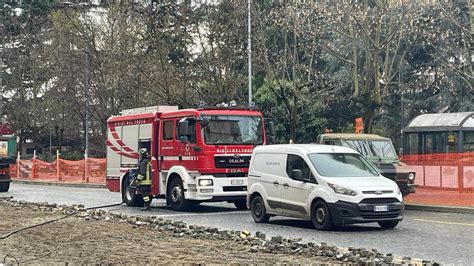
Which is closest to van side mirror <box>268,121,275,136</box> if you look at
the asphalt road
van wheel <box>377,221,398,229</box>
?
the asphalt road

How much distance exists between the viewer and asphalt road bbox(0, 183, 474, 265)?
484 inches

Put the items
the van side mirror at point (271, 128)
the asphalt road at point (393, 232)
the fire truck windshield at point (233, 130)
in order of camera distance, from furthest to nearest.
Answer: the van side mirror at point (271, 128) → the fire truck windshield at point (233, 130) → the asphalt road at point (393, 232)

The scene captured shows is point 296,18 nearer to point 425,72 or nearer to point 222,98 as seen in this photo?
point 222,98

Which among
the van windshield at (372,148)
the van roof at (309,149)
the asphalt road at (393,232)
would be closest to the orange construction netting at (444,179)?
the asphalt road at (393,232)

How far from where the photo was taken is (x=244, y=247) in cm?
1131

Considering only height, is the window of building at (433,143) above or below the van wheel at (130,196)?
above

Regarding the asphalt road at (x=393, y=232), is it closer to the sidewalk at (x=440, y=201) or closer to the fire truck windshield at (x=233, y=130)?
the sidewalk at (x=440, y=201)

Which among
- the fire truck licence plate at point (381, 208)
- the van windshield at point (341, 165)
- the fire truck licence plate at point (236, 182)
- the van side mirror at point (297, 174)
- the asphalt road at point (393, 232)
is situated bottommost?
the asphalt road at point (393, 232)

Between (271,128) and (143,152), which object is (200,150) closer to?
(143,152)

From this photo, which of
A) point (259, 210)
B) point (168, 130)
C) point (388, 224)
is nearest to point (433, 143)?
point (168, 130)

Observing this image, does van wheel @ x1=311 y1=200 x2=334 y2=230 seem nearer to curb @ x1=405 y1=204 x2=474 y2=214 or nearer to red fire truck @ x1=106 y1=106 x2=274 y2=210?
red fire truck @ x1=106 y1=106 x2=274 y2=210

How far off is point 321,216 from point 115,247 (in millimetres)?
5351

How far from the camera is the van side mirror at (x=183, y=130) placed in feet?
66.9

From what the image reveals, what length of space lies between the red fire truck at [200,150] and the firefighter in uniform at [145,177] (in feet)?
0.84
